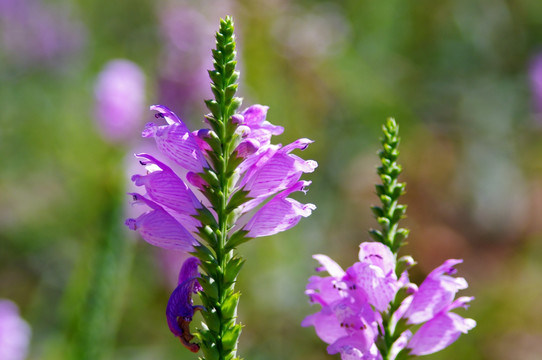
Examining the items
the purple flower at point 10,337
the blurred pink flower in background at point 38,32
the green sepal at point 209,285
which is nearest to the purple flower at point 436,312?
the green sepal at point 209,285

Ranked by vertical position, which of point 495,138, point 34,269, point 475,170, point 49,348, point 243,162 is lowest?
point 49,348

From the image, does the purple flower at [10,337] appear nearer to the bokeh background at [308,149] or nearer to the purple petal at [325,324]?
the bokeh background at [308,149]

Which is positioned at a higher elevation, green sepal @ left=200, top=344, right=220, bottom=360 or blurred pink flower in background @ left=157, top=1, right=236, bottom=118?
blurred pink flower in background @ left=157, top=1, right=236, bottom=118

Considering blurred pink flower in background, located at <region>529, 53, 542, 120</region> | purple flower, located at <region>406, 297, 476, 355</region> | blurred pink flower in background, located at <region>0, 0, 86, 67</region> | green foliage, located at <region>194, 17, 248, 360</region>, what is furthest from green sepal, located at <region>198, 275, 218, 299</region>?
blurred pink flower in background, located at <region>0, 0, 86, 67</region>

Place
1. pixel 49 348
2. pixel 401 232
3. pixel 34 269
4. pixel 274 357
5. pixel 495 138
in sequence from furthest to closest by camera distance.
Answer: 1. pixel 495 138
2. pixel 34 269
3. pixel 274 357
4. pixel 49 348
5. pixel 401 232

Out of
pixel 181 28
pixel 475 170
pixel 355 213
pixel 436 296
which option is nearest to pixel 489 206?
pixel 475 170

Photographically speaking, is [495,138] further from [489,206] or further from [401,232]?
[401,232]

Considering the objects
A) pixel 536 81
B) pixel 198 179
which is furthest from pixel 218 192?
pixel 536 81

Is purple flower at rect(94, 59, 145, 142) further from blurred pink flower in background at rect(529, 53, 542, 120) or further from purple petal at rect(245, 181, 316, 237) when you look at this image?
purple petal at rect(245, 181, 316, 237)

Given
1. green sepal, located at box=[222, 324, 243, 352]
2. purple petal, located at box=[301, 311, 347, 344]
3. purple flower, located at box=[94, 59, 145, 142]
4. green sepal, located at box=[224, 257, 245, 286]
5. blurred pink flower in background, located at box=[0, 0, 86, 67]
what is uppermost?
blurred pink flower in background, located at box=[0, 0, 86, 67]
